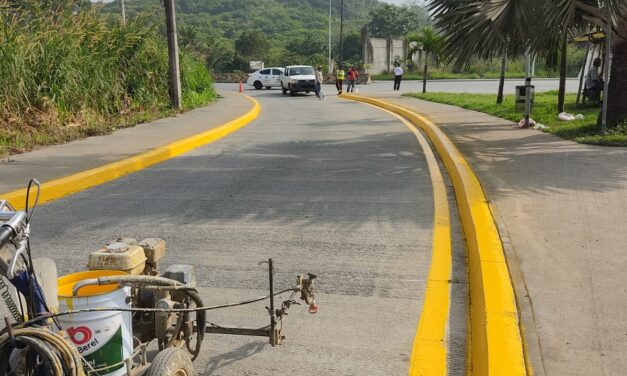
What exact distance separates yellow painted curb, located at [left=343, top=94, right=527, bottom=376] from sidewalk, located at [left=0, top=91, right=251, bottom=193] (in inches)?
211

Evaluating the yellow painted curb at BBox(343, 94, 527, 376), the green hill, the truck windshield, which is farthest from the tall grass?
the green hill

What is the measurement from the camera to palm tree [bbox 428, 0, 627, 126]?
9820 millimetres

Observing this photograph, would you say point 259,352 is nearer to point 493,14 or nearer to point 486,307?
point 486,307

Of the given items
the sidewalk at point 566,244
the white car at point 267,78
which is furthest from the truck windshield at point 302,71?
the sidewalk at point 566,244

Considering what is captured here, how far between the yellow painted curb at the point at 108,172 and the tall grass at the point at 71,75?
2136 mm

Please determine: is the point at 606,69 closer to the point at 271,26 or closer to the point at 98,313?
the point at 98,313

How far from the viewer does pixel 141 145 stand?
11273 millimetres

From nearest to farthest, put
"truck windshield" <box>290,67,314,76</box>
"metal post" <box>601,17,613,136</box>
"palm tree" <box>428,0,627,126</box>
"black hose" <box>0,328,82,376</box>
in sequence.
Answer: "black hose" <box>0,328,82,376</box>
"palm tree" <box>428,0,627,126</box>
"metal post" <box>601,17,613,136</box>
"truck windshield" <box>290,67,314,76</box>

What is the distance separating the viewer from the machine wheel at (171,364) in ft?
8.73

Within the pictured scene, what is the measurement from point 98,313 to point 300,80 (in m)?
32.7

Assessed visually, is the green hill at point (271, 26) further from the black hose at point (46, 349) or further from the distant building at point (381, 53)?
the black hose at point (46, 349)

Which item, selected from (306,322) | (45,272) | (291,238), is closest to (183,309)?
(45,272)

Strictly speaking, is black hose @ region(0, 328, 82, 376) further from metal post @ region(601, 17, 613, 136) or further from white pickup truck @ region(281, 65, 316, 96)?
white pickup truck @ region(281, 65, 316, 96)

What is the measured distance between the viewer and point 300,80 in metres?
34.6
